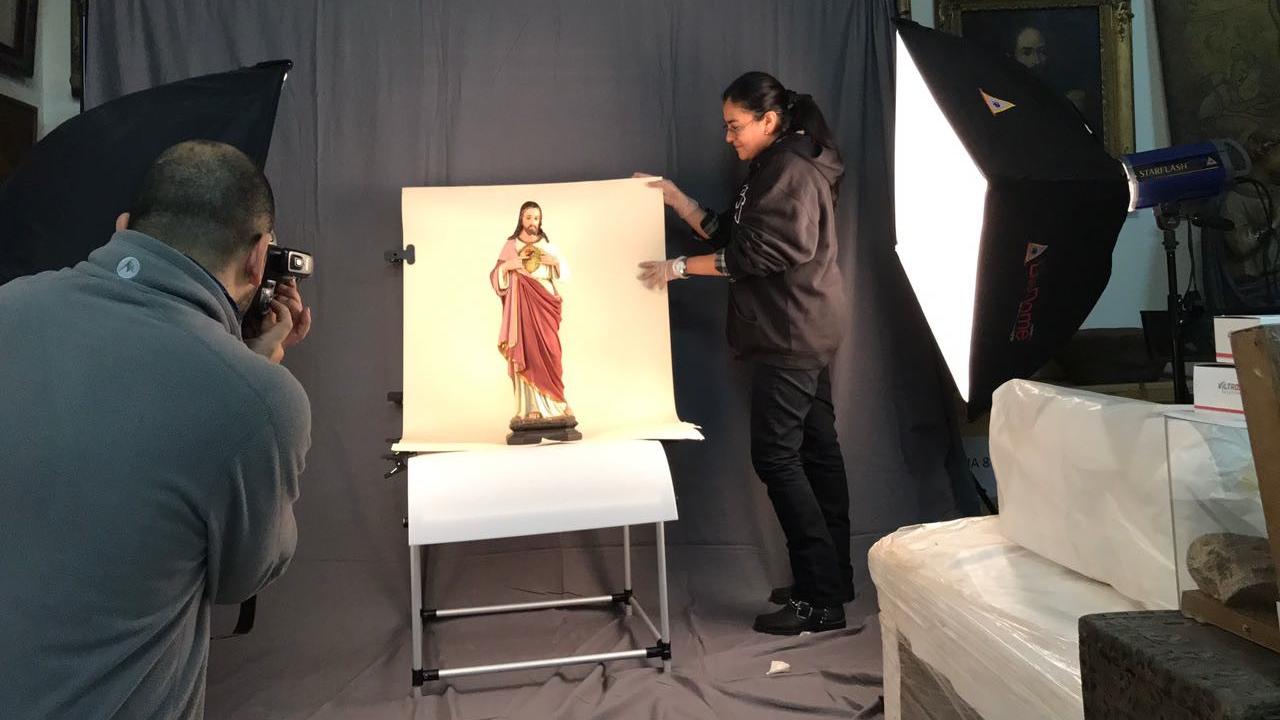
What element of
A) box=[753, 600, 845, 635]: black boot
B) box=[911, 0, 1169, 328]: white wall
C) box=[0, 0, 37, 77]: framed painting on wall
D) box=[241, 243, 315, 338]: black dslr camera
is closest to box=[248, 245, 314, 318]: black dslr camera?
box=[241, 243, 315, 338]: black dslr camera

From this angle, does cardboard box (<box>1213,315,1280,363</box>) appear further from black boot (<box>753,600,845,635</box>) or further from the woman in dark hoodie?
black boot (<box>753,600,845,635</box>)

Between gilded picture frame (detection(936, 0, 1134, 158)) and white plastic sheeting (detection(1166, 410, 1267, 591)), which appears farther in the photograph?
gilded picture frame (detection(936, 0, 1134, 158))

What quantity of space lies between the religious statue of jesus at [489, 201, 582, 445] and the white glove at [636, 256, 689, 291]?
257mm

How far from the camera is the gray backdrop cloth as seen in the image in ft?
10.1

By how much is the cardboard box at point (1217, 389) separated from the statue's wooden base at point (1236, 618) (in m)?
0.29

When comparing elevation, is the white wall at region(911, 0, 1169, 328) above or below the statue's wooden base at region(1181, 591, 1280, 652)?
above

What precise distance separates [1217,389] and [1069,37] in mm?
2826

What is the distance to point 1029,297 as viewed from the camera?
162 cm

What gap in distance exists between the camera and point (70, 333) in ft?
3.50

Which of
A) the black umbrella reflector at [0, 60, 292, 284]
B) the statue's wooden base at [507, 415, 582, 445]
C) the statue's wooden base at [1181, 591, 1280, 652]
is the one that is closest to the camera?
the statue's wooden base at [1181, 591, 1280, 652]

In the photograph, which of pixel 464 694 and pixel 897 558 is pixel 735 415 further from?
pixel 897 558

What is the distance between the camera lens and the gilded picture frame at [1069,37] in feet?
11.1

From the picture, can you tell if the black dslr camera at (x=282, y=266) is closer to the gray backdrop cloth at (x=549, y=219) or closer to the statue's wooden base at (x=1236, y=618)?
the statue's wooden base at (x=1236, y=618)

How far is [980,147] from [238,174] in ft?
3.82
